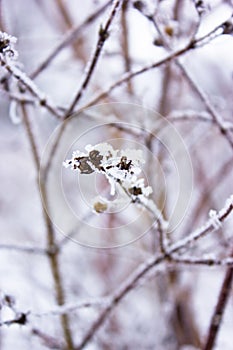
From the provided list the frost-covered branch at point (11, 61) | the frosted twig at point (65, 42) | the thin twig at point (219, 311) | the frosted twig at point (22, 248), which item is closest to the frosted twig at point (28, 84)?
the frost-covered branch at point (11, 61)

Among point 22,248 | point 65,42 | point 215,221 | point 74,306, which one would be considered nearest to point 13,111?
→ point 65,42

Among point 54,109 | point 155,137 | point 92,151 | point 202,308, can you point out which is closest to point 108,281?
point 202,308

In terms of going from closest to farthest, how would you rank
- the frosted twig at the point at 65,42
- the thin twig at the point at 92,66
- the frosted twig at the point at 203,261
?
the thin twig at the point at 92,66
the frosted twig at the point at 203,261
the frosted twig at the point at 65,42

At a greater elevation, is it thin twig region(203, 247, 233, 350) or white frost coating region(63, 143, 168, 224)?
white frost coating region(63, 143, 168, 224)

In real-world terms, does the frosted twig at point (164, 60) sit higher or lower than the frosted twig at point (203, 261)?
higher

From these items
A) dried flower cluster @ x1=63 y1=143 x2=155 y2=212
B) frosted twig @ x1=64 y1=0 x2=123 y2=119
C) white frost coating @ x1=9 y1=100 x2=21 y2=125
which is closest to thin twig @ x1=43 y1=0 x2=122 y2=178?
frosted twig @ x1=64 y1=0 x2=123 y2=119

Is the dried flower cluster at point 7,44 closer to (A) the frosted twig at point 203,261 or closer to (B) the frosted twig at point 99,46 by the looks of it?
(B) the frosted twig at point 99,46

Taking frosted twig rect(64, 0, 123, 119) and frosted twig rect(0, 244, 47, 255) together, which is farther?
frosted twig rect(0, 244, 47, 255)

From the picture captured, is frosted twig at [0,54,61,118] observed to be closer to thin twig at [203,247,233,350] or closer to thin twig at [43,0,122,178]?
thin twig at [43,0,122,178]

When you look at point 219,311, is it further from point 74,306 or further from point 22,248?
point 22,248

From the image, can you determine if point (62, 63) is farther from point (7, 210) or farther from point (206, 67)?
point (7, 210)

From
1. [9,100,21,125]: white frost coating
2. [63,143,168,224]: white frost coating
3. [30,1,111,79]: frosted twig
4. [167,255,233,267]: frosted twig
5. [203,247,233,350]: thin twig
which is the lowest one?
[203,247,233,350]: thin twig
